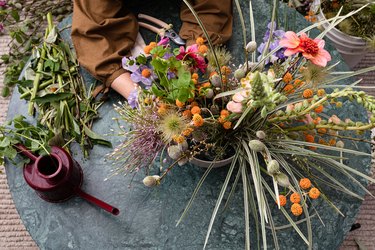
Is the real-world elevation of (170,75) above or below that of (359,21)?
above

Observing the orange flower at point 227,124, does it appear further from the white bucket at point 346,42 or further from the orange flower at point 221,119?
the white bucket at point 346,42

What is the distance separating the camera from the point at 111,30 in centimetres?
94

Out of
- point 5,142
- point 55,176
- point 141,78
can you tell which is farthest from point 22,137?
point 141,78

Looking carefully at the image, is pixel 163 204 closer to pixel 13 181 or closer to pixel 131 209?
pixel 131 209

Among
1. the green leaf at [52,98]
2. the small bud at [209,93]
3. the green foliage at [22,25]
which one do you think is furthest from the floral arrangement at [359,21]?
the green foliage at [22,25]

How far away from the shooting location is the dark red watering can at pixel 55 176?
77 centimetres

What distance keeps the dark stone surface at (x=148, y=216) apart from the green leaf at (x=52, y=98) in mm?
147

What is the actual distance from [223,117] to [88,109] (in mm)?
362

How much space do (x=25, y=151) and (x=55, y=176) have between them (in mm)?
100

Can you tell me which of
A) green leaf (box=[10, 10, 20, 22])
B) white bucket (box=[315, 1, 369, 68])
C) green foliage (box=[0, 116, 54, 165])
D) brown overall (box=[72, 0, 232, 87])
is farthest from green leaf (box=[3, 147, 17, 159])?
white bucket (box=[315, 1, 369, 68])

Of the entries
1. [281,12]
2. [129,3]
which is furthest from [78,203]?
[281,12]

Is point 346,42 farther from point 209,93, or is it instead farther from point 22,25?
point 22,25

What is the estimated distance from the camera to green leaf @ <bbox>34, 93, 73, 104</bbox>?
2.96 feet

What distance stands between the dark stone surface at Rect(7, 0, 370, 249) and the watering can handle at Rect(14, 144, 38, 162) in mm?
63
